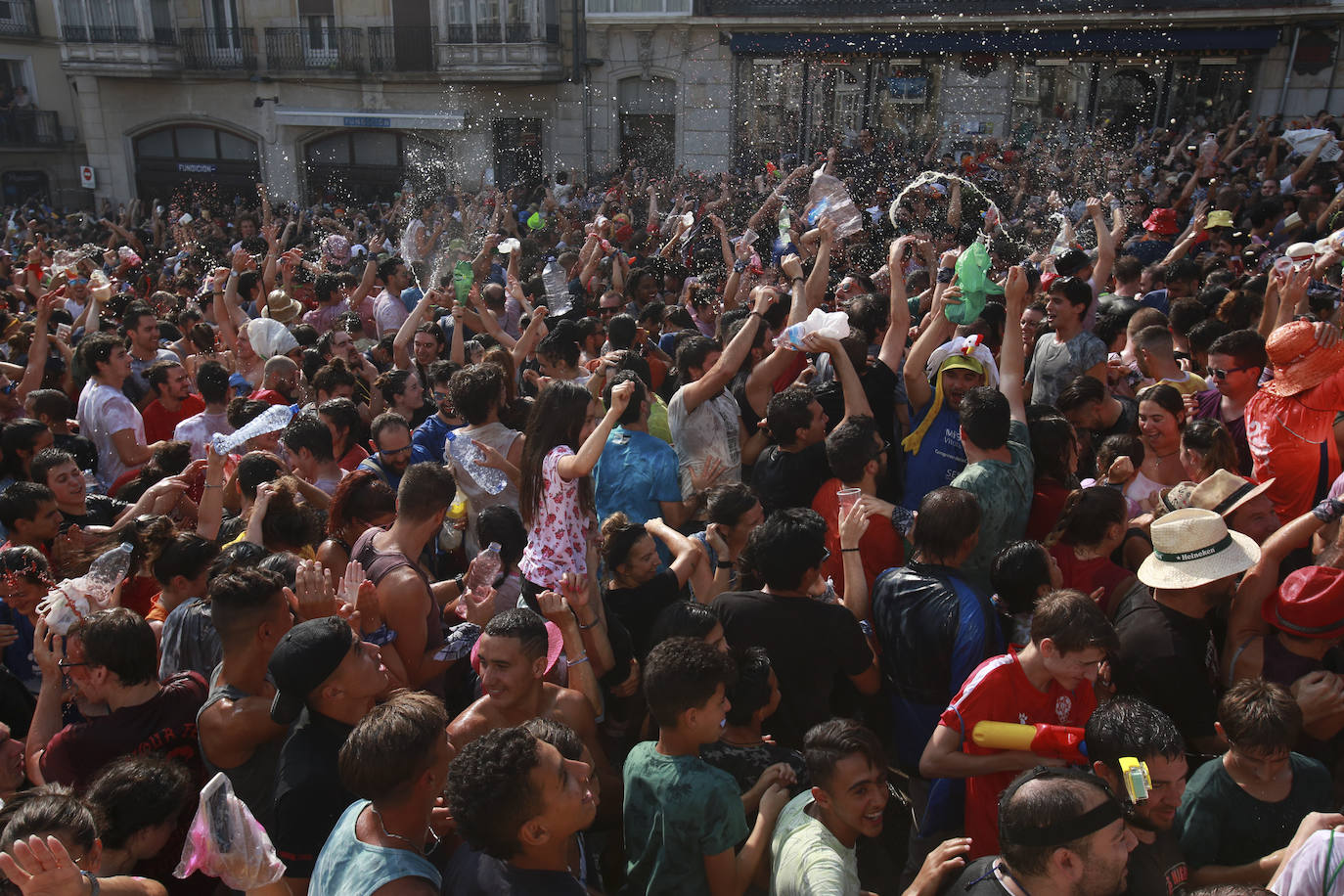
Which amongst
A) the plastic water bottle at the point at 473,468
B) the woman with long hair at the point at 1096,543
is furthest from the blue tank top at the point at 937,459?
the plastic water bottle at the point at 473,468

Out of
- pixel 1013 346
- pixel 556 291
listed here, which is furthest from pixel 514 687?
pixel 556 291

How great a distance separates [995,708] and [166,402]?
4901 millimetres

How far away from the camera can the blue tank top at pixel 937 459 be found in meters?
4.03

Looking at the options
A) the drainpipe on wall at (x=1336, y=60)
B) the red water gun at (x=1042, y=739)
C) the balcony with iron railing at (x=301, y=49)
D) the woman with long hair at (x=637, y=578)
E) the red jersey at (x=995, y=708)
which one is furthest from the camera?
the balcony with iron railing at (x=301, y=49)

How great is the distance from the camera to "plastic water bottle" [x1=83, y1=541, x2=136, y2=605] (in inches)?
124

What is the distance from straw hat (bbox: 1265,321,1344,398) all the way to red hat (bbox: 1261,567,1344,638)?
1.05 metres

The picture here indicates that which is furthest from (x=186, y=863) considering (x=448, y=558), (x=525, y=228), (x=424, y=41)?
(x=424, y=41)

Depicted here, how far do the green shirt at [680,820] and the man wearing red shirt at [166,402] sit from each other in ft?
13.7

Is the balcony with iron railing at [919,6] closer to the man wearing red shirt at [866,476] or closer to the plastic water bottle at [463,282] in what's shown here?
the plastic water bottle at [463,282]

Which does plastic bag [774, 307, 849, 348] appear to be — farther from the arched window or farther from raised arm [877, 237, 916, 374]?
the arched window

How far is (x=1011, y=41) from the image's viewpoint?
58.4ft

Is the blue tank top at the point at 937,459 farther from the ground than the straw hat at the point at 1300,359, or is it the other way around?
A: the straw hat at the point at 1300,359

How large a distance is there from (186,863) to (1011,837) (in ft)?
5.89

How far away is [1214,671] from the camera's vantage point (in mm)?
3105
